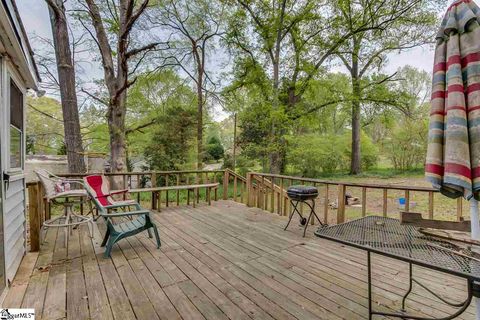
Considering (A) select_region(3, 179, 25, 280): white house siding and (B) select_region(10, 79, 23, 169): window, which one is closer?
(A) select_region(3, 179, 25, 280): white house siding

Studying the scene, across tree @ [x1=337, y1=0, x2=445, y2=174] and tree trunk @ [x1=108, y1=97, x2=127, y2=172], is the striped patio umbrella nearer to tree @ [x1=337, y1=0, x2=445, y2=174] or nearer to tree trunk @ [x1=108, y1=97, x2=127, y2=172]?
tree trunk @ [x1=108, y1=97, x2=127, y2=172]

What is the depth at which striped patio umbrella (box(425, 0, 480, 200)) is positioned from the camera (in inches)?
49.1

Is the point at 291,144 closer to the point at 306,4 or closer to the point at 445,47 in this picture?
the point at 306,4

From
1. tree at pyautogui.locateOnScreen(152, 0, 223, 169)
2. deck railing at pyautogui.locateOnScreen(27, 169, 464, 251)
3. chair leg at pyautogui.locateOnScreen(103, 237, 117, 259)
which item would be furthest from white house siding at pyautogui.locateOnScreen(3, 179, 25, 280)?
tree at pyautogui.locateOnScreen(152, 0, 223, 169)

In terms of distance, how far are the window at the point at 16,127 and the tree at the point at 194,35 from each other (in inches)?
303

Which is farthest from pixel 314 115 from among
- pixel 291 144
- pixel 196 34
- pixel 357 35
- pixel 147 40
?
pixel 147 40

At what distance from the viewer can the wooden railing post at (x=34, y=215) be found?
113 inches

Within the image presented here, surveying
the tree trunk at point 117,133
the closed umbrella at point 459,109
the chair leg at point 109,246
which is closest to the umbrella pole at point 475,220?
the closed umbrella at point 459,109

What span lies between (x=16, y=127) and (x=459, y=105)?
13.5ft

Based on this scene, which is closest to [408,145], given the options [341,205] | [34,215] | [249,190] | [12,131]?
[249,190]

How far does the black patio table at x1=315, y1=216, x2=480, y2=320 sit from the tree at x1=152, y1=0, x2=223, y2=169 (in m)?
9.36

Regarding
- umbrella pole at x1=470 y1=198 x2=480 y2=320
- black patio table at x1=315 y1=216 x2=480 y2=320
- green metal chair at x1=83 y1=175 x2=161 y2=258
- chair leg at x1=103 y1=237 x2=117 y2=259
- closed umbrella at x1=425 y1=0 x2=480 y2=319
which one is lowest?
chair leg at x1=103 y1=237 x2=117 y2=259

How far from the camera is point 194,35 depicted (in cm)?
1073

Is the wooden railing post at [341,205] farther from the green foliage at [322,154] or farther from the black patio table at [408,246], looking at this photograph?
the green foliage at [322,154]
